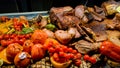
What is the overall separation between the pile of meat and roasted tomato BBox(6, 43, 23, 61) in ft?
2.44

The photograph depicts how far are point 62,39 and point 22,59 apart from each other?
31.3 inches

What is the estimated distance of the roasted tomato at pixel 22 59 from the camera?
3.26m

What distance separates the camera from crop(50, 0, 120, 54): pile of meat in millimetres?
3683

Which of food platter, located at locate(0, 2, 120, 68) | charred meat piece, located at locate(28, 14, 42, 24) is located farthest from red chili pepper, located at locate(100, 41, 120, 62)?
charred meat piece, located at locate(28, 14, 42, 24)

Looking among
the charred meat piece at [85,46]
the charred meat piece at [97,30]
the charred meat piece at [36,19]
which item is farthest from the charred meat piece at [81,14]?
the charred meat piece at [36,19]

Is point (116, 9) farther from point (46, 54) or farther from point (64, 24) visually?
point (46, 54)

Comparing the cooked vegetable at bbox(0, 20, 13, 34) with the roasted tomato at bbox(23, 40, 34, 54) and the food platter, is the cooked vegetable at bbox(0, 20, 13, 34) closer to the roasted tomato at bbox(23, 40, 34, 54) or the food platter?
the food platter

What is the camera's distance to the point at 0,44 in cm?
382

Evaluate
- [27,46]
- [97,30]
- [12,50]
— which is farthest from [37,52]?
[97,30]

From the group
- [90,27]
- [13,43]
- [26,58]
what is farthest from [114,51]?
[13,43]

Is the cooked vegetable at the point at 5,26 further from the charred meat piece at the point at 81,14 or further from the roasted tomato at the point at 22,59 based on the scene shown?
the charred meat piece at the point at 81,14

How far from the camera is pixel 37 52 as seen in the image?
338 centimetres

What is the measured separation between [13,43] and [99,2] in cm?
244

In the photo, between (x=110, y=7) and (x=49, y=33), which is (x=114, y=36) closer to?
(x=110, y=7)
